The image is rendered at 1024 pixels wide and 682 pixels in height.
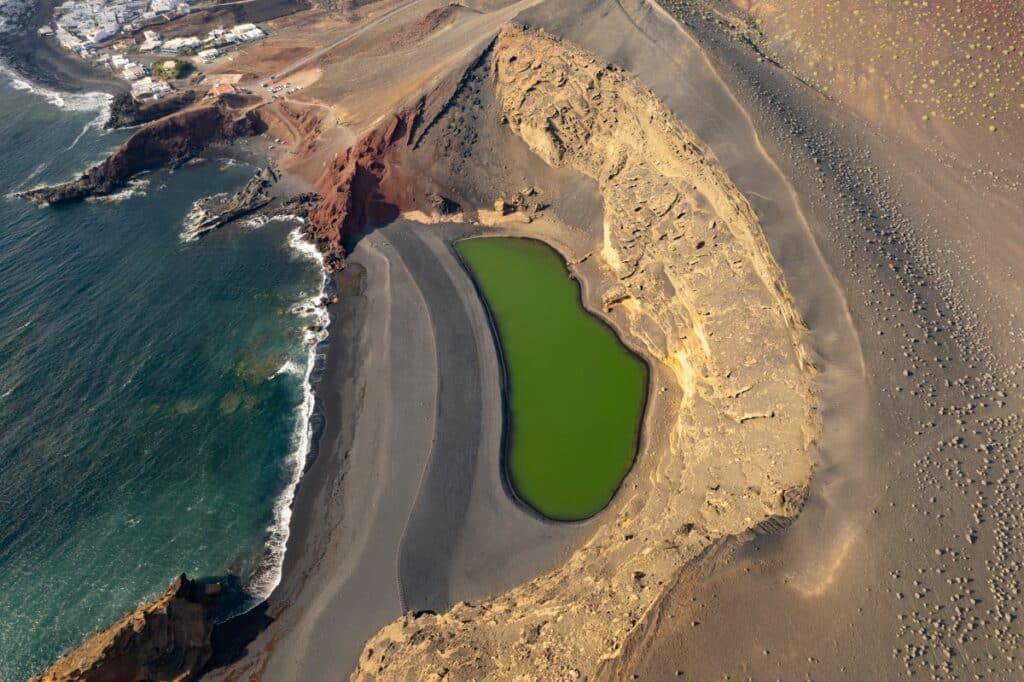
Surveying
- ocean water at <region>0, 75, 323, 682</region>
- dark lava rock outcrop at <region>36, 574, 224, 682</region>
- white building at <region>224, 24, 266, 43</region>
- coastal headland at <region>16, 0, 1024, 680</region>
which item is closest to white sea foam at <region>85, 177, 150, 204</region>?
ocean water at <region>0, 75, 323, 682</region>

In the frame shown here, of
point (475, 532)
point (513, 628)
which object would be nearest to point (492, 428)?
point (475, 532)

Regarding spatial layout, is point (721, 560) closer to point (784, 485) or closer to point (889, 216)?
point (784, 485)

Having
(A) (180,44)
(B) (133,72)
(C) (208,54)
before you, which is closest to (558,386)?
(C) (208,54)

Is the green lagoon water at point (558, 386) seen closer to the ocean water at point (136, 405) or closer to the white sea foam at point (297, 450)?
the white sea foam at point (297, 450)

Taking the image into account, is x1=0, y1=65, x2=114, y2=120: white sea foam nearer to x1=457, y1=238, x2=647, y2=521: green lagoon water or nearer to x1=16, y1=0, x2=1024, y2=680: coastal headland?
x1=16, y1=0, x2=1024, y2=680: coastal headland

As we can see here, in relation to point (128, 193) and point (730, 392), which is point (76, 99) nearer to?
point (128, 193)
